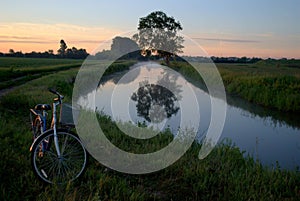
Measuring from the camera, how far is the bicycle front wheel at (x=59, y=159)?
13.0 ft

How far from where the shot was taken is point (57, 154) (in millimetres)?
4246

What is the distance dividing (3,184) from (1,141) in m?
1.61

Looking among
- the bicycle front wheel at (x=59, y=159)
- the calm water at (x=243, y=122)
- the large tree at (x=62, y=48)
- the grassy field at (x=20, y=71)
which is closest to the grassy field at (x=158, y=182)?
the bicycle front wheel at (x=59, y=159)

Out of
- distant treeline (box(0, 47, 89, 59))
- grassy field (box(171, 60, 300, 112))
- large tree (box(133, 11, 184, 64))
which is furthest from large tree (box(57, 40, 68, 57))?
grassy field (box(171, 60, 300, 112))

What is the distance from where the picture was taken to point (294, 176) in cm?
500

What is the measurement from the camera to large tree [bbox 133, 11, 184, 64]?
2934 centimetres

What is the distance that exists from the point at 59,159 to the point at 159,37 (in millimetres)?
31668

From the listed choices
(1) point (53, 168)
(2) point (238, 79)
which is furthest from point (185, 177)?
(2) point (238, 79)

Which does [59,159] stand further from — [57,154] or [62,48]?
[62,48]

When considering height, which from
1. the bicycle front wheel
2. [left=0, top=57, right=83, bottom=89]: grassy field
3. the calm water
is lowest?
the calm water

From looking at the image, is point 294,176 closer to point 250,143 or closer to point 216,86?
point 250,143

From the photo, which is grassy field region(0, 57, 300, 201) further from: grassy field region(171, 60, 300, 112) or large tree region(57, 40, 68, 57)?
large tree region(57, 40, 68, 57)

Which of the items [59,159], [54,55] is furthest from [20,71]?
[54,55]

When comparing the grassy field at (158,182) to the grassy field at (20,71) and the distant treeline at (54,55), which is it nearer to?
the grassy field at (20,71)
